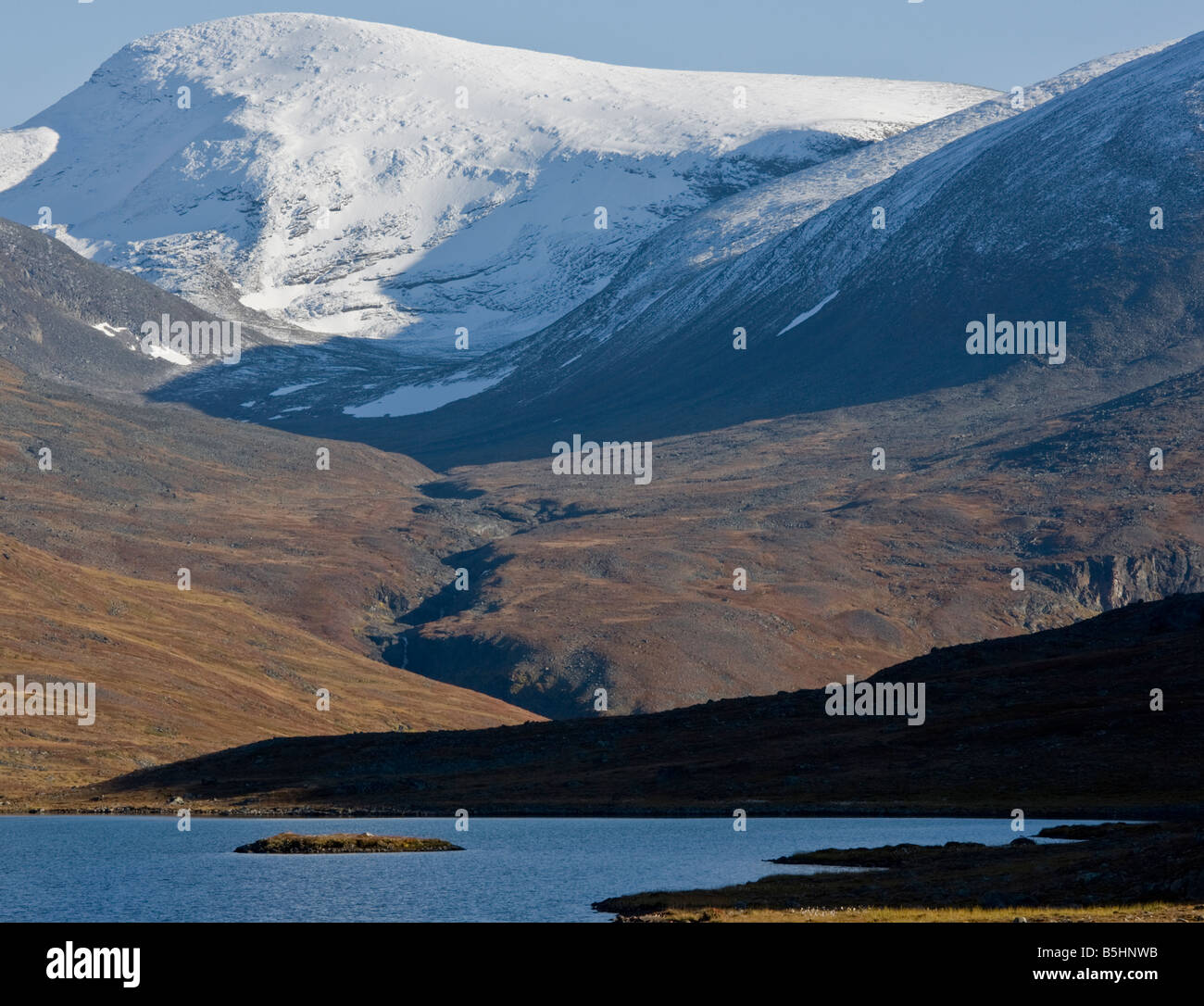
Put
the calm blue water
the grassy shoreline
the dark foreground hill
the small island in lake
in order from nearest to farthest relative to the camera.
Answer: the grassy shoreline → the calm blue water → the small island in lake → the dark foreground hill

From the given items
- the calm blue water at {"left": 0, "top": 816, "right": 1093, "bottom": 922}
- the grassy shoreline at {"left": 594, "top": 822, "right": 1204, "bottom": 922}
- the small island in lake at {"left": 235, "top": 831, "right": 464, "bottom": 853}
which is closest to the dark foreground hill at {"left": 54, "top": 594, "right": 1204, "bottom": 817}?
the calm blue water at {"left": 0, "top": 816, "right": 1093, "bottom": 922}

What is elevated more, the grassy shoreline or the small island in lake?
the small island in lake

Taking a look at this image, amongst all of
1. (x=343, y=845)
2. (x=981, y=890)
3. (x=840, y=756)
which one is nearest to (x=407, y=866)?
(x=343, y=845)

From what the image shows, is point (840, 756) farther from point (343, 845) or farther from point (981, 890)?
point (981, 890)

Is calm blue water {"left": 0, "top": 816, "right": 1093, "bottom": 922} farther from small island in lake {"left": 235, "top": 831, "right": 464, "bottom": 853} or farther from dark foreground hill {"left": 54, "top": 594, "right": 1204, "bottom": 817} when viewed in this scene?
dark foreground hill {"left": 54, "top": 594, "right": 1204, "bottom": 817}

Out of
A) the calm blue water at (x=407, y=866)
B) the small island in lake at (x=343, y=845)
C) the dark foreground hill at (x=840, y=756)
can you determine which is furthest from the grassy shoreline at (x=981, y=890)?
the dark foreground hill at (x=840, y=756)
